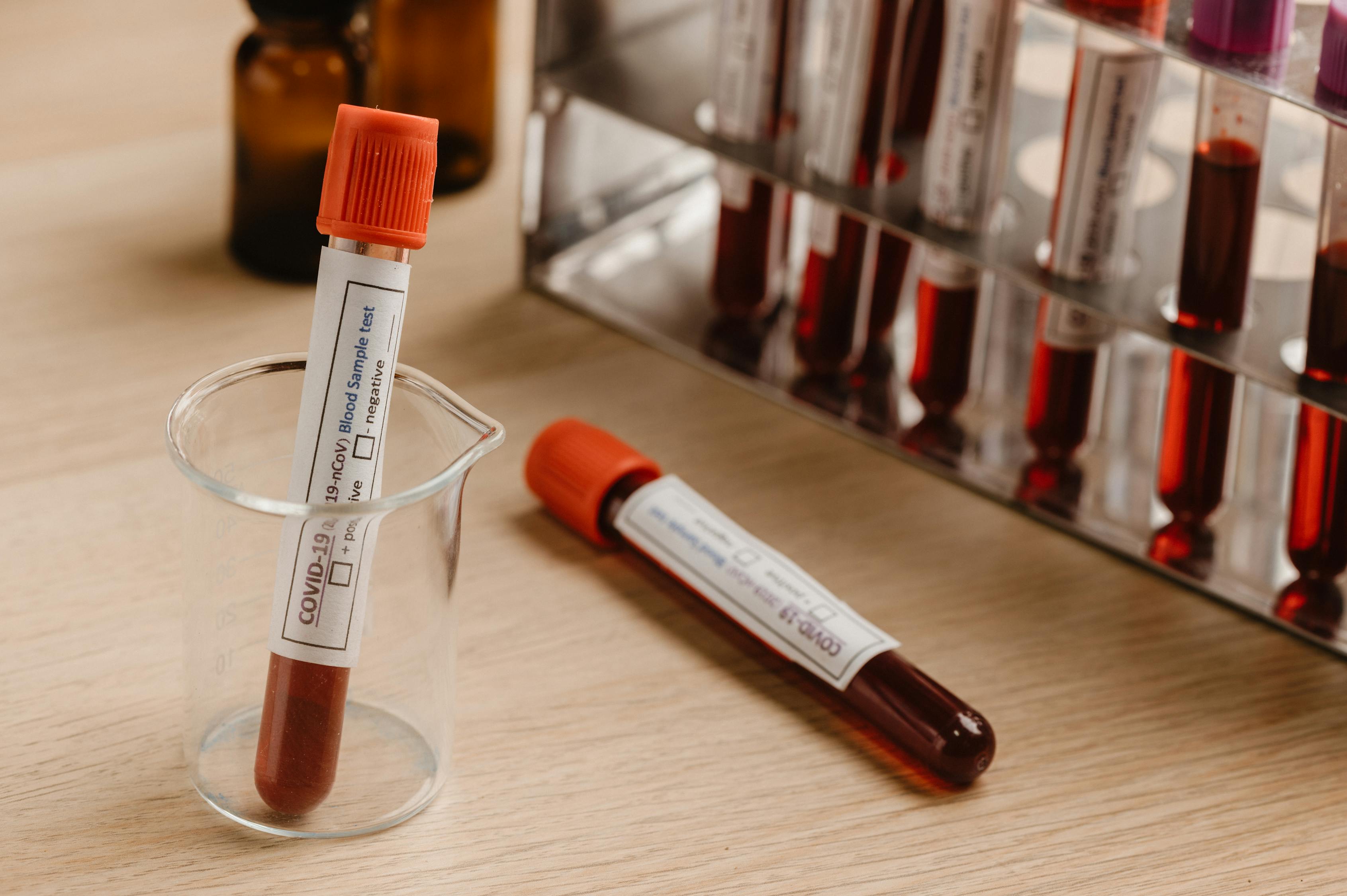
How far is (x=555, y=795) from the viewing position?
450mm

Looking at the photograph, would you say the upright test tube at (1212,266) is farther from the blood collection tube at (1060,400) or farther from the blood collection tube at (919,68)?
the blood collection tube at (919,68)

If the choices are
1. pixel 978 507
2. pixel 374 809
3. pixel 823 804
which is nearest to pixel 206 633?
pixel 374 809

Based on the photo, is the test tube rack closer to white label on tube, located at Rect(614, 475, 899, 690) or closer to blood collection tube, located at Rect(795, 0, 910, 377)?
blood collection tube, located at Rect(795, 0, 910, 377)

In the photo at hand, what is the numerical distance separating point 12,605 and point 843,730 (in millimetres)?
274

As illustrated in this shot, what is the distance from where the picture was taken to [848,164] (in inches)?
23.9

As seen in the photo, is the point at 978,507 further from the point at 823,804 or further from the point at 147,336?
the point at 147,336

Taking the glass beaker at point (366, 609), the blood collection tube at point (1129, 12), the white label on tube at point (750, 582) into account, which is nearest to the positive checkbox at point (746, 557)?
the white label on tube at point (750, 582)

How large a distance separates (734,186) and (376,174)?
12.3 inches

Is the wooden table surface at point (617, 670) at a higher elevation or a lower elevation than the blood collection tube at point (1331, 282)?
lower

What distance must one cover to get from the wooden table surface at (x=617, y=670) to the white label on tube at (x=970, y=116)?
0.11 metres

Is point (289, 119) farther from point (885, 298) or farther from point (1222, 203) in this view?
point (1222, 203)

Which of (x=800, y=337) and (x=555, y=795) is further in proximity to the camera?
(x=800, y=337)

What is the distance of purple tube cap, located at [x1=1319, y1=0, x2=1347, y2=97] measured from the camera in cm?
46

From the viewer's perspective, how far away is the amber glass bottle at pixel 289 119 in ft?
2.15
